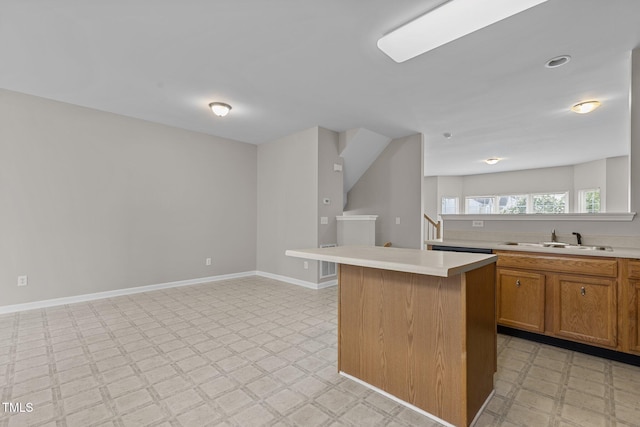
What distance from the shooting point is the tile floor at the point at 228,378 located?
1.66 metres

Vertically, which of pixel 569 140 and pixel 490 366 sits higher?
pixel 569 140

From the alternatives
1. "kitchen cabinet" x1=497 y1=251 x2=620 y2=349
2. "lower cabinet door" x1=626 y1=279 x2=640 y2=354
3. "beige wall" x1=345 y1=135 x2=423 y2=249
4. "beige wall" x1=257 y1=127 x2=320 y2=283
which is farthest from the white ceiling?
"lower cabinet door" x1=626 y1=279 x2=640 y2=354

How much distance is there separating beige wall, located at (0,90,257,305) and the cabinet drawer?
4.43 metres

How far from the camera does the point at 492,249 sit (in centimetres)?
290

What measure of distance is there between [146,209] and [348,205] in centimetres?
380

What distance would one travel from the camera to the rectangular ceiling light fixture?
194cm

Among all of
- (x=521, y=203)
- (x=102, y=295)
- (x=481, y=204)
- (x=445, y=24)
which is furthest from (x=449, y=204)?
(x=102, y=295)

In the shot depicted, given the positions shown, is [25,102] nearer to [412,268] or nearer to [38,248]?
[38,248]

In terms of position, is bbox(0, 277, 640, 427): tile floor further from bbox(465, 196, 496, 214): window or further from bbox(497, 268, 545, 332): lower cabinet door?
bbox(465, 196, 496, 214): window

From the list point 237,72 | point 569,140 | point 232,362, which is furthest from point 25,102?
point 569,140

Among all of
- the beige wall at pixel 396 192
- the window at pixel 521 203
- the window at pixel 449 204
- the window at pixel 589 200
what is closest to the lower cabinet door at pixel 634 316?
the beige wall at pixel 396 192

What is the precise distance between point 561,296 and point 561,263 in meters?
0.29

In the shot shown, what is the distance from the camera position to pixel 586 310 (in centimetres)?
241

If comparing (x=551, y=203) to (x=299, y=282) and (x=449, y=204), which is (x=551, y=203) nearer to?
(x=449, y=204)
